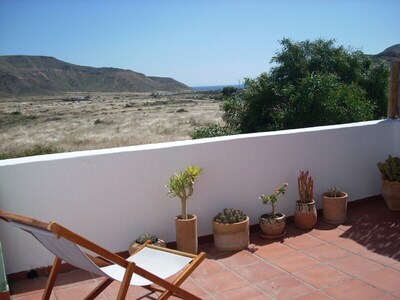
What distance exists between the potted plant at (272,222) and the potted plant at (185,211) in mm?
792

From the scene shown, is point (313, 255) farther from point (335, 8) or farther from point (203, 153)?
point (335, 8)

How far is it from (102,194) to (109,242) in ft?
1.49

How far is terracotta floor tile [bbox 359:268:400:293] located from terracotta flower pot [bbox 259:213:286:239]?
1050 mm

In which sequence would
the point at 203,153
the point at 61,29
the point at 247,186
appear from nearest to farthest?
1. the point at 203,153
2. the point at 247,186
3. the point at 61,29

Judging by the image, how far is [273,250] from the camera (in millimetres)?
3953

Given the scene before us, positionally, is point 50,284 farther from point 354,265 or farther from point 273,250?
point 354,265

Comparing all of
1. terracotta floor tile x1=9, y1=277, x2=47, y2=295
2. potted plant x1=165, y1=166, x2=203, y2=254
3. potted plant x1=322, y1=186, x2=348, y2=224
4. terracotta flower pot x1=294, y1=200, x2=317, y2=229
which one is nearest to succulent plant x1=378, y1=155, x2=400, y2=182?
potted plant x1=322, y1=186, x2=348, y2=224

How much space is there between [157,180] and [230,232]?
2.78ft

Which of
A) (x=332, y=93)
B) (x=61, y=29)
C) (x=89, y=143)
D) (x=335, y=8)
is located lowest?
(x=89, y=143)

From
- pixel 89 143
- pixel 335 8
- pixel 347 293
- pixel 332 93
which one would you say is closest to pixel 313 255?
pixel 347 293

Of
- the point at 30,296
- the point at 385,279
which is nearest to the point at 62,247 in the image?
the point at 30,296

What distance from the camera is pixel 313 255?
3.79 metres

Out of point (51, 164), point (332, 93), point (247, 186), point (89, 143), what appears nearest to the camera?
point (51, 164)

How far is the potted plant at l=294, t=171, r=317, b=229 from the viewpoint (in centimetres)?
444
